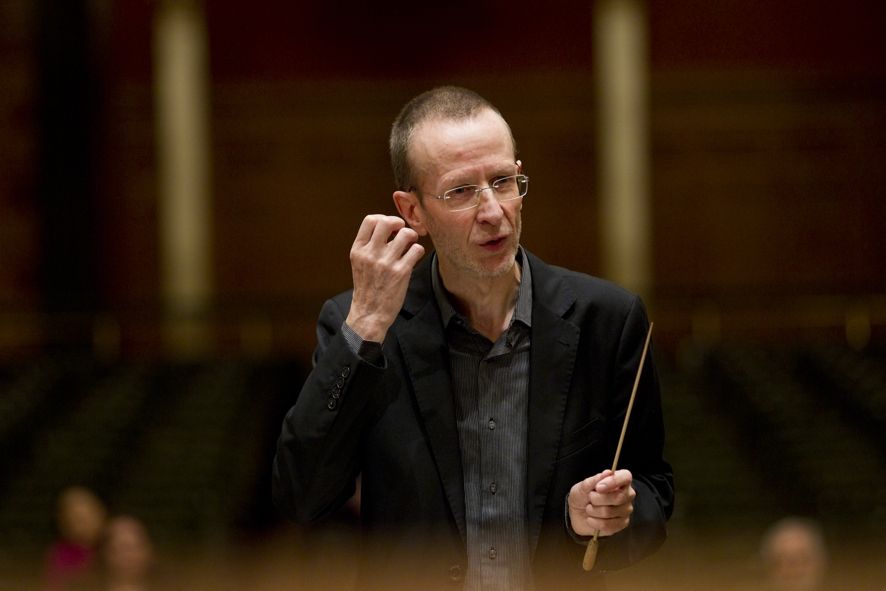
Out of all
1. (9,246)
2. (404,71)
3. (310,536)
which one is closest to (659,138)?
(404,71)

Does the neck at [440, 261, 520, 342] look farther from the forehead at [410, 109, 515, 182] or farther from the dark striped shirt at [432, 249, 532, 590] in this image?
the forehead at [410, 109, 515, 182]

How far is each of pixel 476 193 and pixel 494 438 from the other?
220 millimetres

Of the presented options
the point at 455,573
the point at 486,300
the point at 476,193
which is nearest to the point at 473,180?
the point at 476,193

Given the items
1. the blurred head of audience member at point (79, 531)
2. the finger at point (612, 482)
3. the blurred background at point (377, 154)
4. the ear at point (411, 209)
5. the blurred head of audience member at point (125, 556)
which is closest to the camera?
the finger at point (612, 482)

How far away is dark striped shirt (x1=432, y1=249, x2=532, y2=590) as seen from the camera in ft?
3.60

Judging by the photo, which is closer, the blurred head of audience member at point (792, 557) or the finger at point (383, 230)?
the finger at point (383, 230)

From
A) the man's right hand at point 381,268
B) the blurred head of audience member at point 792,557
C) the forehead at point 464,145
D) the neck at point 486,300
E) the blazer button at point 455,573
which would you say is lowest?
the blurred head of audience member at point 792,557

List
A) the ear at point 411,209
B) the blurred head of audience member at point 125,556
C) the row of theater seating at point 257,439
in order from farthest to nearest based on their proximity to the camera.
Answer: the row of theater seating at point 257,439 < the blurred head of audience member at point 125,556 < the ear at point 411,209

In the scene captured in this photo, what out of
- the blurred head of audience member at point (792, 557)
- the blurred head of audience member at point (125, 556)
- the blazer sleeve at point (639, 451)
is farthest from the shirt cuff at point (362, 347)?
the blurred head of audience member at point (125, 556)

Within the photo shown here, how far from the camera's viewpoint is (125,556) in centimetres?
297

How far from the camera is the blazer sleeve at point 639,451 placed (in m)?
1.09

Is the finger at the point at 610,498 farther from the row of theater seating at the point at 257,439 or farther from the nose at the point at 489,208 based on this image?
the row of theater seating at the point at 257,439

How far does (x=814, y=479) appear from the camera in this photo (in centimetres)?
375

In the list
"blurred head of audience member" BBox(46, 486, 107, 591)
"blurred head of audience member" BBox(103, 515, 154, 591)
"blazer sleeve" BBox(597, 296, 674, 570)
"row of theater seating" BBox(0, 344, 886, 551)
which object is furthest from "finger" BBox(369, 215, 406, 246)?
"row of theater seating" BBox(0, 344, 886, 551)
